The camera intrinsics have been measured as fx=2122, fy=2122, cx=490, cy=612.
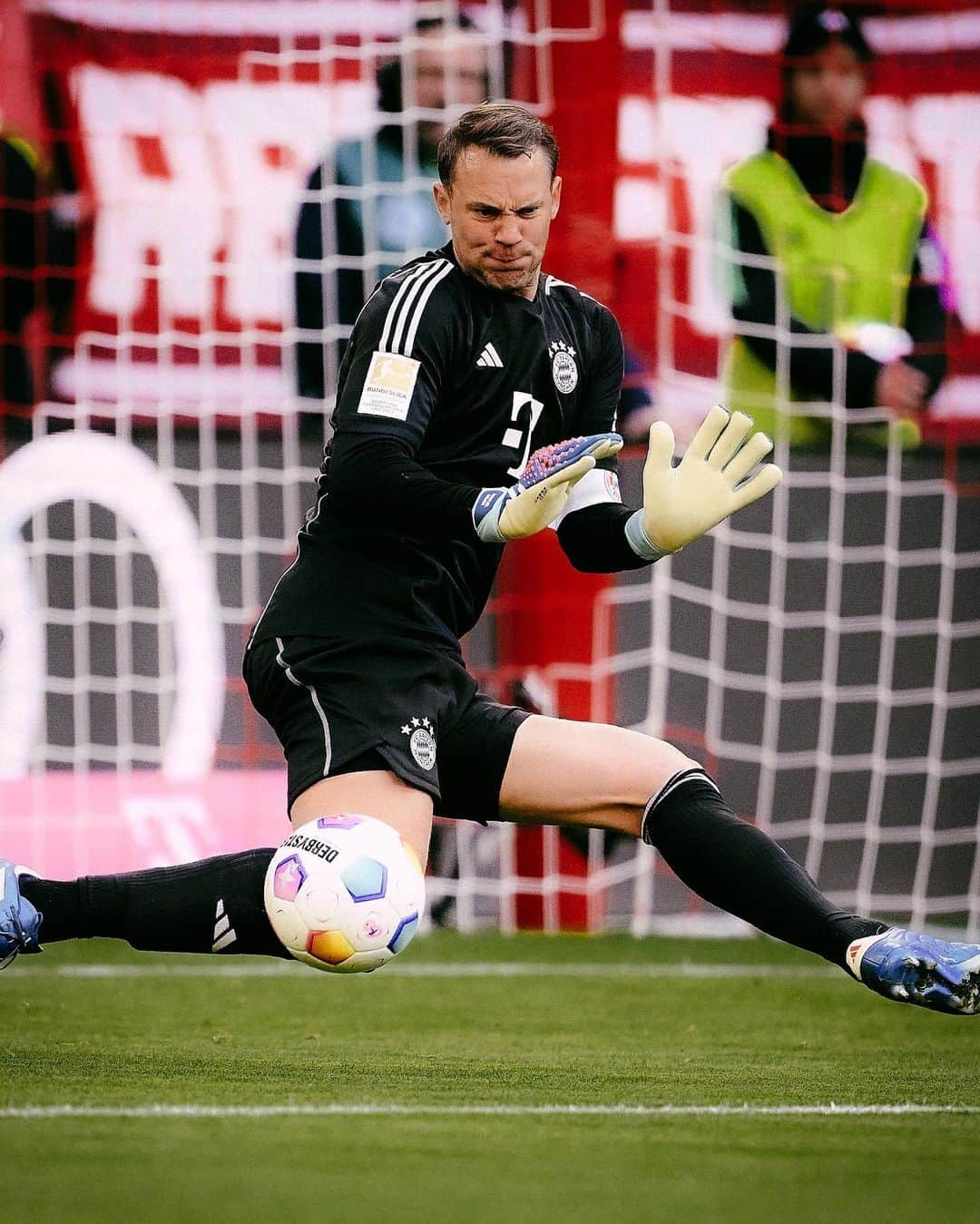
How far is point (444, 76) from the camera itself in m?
5.84

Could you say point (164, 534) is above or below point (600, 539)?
below

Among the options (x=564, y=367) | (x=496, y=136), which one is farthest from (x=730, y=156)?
(x=496, y=136)

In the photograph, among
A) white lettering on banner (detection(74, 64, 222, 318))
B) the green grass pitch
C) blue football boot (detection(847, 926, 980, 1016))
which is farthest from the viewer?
white lettering on banner (detection(74, 64, 222, 318))

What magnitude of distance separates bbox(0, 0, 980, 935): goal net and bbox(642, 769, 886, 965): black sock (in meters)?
2.40

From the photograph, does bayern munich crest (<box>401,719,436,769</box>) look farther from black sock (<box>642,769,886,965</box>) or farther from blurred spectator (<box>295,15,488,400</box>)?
blurred spectator (<box>295,15,488,400</box>)

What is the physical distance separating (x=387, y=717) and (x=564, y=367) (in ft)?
2.12

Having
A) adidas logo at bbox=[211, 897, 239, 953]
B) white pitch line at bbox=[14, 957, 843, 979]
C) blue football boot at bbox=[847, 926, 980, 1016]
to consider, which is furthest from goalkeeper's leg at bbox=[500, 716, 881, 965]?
white pitch line at bbox=[14, 957, 843, 979]

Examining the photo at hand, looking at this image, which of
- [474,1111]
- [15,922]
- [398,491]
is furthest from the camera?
[15,922]

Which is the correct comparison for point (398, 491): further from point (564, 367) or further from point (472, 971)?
point (472, 971)

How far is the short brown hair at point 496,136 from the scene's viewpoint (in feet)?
10.6

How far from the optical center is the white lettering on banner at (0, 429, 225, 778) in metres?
5.99

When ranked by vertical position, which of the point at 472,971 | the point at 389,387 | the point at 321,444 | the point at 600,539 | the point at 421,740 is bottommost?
the point at 472,971

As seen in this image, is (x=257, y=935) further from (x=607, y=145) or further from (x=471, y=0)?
(x=471, y=0)

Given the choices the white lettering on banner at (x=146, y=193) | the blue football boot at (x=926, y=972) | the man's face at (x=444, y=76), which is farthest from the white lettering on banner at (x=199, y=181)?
the blue football boot at (x=926, y=972)
